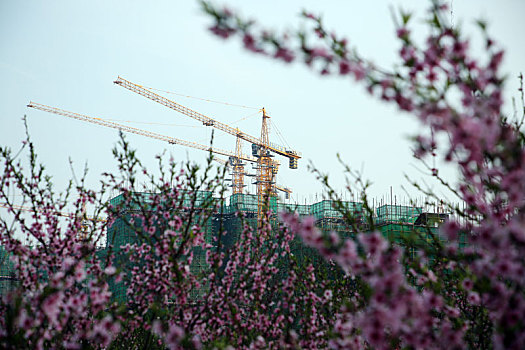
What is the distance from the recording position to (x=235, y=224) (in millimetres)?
62406

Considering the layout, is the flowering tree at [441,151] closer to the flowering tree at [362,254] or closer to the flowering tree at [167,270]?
the flowering tree at [362,254]

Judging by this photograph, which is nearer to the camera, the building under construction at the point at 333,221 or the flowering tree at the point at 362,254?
the flowering tree at the point at 362,254

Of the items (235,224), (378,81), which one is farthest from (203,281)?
(235,224)

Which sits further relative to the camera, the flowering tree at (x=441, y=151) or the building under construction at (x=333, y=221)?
the building under construction at (x=333, y=221)

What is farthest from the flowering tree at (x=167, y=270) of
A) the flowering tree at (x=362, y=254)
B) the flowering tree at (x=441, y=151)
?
the flowering tree at (x=441, y=151)

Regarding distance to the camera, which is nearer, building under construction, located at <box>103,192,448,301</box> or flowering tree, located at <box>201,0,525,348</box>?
flowering tree, located at <box>201,0,525,348</box>

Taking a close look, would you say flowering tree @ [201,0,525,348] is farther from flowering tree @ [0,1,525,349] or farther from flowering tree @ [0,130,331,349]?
flowering tree @ [0,130,331,349]

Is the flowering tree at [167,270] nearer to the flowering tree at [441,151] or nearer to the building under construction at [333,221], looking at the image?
the building under construction at [333,221]

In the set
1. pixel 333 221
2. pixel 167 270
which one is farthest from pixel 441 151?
pixel 333 221

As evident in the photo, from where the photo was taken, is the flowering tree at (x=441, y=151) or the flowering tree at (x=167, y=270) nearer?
the flowering tree at (x=441, y=151)

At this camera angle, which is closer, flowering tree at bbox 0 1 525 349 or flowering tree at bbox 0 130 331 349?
flowering tree at bbox 0 1 525 349

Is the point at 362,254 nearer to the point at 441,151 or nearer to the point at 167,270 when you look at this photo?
the point at 441,151

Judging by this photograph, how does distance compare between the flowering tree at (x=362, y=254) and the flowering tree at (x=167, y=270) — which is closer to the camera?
the flowering tree at (x=362, y=254)

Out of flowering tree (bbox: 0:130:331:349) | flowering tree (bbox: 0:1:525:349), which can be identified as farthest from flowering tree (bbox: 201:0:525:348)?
flowering tree (bbox: 0:130:331:349)
